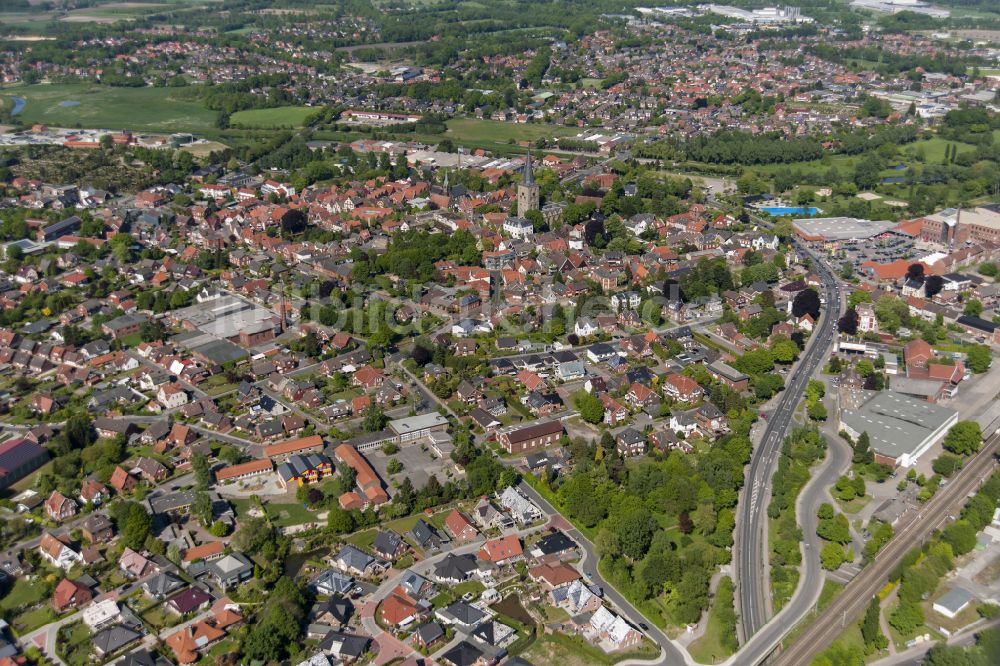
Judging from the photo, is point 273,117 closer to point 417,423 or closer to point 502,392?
point 502,392

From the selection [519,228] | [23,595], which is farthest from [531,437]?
[519,228]

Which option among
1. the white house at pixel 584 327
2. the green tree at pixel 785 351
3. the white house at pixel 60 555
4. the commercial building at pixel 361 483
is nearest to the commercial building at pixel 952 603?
the green tree at pixel 785 351

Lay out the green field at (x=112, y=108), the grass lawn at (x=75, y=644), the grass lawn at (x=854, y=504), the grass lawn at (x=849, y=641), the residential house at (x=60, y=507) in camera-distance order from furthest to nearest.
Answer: the green field at (x=112, y=108), the grass lawn at (x=854, y=504), the residential house at (x=60, y=507), the grass lawn at (x=75, y=644), the grass lawn at (x=849, y=641)

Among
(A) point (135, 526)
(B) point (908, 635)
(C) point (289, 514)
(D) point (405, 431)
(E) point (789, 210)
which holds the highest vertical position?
(A) point (135, 526)

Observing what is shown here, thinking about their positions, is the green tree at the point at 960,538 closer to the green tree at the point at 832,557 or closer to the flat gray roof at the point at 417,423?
the green tree at the point at 832,557

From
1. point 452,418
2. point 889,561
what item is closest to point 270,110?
point 452,418

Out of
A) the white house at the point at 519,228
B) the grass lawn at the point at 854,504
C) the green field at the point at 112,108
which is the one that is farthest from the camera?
the green field at the point at 112,108
